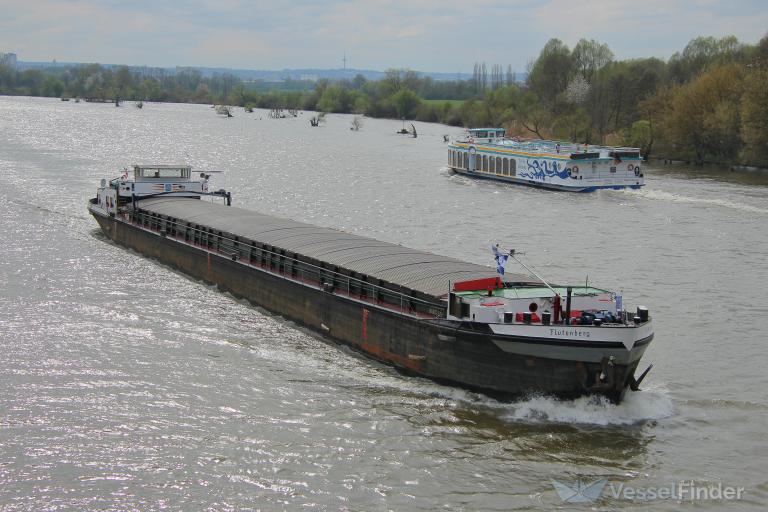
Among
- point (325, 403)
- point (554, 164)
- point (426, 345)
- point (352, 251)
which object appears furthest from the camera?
point (554, 164)

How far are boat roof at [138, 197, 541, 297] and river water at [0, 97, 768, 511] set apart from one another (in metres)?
2.44

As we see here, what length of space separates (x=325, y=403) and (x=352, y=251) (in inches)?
306

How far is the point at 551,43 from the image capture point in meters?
133

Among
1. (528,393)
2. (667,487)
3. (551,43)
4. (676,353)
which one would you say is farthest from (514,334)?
(551,43)

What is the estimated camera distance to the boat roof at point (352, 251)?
24766 millimetres

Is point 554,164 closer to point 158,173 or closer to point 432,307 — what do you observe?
point 158,173

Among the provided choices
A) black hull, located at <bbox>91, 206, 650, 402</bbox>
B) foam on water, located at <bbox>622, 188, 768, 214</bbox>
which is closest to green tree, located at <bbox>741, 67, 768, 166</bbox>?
foam on water, located at <bbox>622, 188, 768, 214</bbox>

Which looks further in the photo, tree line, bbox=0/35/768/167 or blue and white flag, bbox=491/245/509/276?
tree line, bbox=0/35/768/167

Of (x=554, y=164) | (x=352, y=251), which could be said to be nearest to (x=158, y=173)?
(x=352, y=251)

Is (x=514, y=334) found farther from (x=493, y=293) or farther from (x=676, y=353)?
(x=676, y=353)

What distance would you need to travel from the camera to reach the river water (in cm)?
1766

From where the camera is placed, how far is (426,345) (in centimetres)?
2281

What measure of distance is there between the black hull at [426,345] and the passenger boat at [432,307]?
30mm

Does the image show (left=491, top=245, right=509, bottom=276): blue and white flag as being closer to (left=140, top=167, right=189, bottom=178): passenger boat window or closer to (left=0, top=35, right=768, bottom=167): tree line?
(left=140, top=167, right=189, bottom=178): passenger boat window
